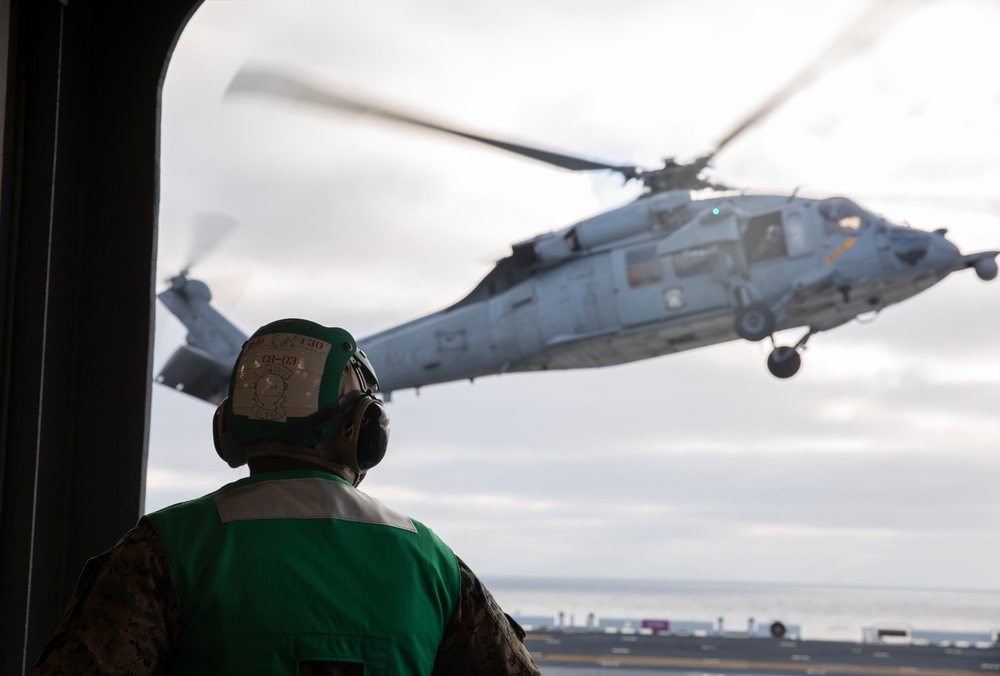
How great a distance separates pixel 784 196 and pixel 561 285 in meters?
2.78

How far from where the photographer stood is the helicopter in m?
11.2

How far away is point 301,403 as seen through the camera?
1114 millimetres

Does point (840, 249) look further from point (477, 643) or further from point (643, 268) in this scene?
point (477, 643)

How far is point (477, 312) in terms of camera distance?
39.6 feet

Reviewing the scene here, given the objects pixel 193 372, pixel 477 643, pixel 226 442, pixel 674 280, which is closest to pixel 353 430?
pixel 226 442

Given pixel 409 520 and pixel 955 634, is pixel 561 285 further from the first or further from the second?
pixel 955 634

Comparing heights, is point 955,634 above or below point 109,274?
below

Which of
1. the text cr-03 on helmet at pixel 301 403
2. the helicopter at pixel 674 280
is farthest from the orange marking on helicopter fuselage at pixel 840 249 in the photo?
the text cr-03 on helmet at pixel 301 403

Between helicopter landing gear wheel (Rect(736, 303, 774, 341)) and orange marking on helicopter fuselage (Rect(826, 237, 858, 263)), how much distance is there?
2.86ft

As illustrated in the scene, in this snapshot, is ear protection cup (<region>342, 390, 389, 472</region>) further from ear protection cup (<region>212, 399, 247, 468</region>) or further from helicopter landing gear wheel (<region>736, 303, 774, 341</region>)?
helicopter landing gear wheel (<region>736, 303, 774, 341</region>)

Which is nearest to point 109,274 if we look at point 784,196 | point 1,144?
point 1,144

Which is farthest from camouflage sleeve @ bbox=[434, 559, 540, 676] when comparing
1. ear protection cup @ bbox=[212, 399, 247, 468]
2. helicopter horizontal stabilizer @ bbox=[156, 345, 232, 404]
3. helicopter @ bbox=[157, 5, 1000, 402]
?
helicopter horizontal stabilizer @ bbox=[156, 345, 232, 404]

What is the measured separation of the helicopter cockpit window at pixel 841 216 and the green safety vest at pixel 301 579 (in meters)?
11.0

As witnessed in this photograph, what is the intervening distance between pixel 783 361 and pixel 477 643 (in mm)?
11732
